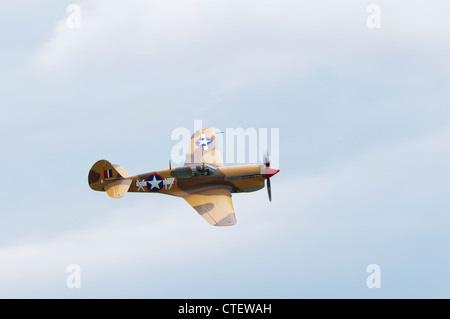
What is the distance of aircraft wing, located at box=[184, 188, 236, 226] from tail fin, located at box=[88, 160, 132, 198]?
316 centimetres

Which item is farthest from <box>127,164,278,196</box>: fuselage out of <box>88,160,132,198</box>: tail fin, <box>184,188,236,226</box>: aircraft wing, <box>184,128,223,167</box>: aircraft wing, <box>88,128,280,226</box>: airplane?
<box>184,128,223,167</box>: aircraft wing

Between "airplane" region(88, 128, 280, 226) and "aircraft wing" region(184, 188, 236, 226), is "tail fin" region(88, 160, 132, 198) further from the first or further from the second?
"aircraft wing" region(184, 188, 236, 226)

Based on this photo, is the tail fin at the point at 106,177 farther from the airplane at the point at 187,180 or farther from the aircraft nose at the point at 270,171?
the aircraft nose at the point at 270,171

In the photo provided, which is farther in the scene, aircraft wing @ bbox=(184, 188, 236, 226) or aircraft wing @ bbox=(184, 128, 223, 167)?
aircraft wing @ bbox=(184, 128, 223, 167)

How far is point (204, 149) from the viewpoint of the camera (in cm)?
3866

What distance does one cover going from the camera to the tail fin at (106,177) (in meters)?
36.0

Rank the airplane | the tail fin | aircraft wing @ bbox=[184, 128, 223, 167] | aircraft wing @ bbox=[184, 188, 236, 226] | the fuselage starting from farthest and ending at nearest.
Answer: aircraft wing @ bbox=[184, 128, 223, 167], the tail fin, the fuselage, the airplane, aircraft wing @ bbox=[184, 188, 236, 226]

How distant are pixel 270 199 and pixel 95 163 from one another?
8136mm

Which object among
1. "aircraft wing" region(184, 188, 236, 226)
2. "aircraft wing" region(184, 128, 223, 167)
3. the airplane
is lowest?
"aircraft wing" region(184, 188, 236, 226)

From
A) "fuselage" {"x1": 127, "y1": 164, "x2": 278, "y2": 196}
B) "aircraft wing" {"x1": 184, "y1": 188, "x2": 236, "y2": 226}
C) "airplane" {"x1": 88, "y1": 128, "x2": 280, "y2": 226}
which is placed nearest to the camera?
"aircraft wing" {"x1": 184, "y1": 188, "x2": 236, "y2": 226}

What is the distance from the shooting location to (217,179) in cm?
3578

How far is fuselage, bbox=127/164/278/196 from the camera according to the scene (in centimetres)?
3572
